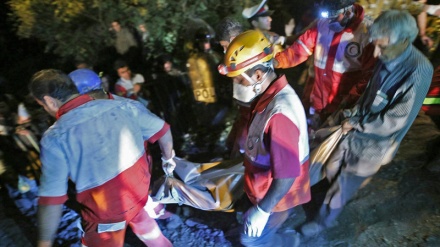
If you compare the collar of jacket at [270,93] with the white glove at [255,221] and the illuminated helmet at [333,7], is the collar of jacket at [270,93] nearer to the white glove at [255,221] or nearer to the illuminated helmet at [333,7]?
the white glove at [255,221]

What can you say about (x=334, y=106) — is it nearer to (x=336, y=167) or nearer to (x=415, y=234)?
(x=336, y=167)

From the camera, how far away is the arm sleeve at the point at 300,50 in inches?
128

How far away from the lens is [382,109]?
250 centimetres

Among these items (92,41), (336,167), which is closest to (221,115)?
(336,167)

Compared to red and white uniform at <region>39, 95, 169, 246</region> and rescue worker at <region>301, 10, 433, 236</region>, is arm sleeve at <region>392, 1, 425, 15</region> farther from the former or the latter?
red and white uniform at <region>39, 95, 169, 246</region>

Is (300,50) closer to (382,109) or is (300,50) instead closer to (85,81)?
(382,109)

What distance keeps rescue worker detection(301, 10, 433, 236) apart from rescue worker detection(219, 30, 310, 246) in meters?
0.67

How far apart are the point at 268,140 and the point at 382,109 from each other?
109cm

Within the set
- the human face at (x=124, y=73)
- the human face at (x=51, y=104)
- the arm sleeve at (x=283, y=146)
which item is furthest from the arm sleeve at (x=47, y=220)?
the human face at (x=124, y=73)

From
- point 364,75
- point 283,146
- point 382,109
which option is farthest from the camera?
point 364,75

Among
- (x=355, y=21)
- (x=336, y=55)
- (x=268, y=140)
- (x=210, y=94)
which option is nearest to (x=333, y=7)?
(x=355, y=21)

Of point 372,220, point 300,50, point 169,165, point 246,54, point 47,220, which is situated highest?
point 246,54

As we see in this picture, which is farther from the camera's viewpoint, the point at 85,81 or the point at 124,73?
the point at 124,73

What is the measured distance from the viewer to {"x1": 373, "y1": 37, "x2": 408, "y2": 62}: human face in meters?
2.36
